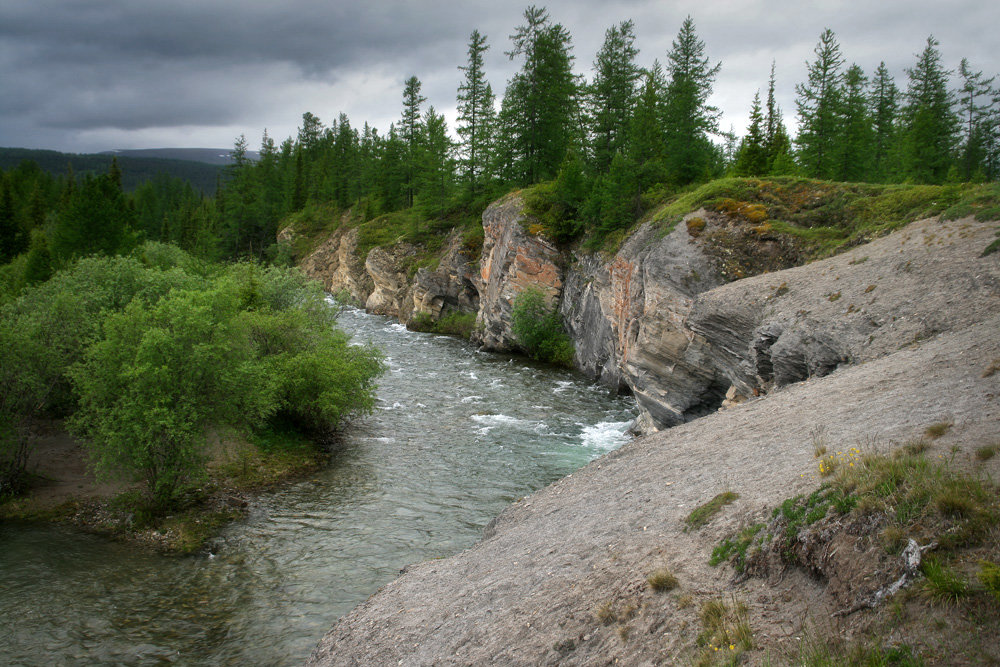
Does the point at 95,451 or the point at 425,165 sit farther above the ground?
the point at 425,165

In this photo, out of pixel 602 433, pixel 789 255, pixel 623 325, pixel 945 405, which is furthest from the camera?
pixel 623 325

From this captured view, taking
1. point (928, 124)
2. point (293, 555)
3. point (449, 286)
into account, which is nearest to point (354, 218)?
point (449, 286)

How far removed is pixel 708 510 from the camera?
32.4 ft

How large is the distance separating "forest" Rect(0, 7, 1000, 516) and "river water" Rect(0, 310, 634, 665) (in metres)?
2.96

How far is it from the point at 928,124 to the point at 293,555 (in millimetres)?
48668

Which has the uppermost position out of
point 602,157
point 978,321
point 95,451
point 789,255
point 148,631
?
point 602,157

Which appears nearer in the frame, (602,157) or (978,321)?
(978,321)

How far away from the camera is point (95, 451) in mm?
18891

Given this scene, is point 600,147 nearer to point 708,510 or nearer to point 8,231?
point 708,510

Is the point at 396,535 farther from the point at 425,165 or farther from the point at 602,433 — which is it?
the point at 425,165

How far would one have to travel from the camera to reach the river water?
44.3ft

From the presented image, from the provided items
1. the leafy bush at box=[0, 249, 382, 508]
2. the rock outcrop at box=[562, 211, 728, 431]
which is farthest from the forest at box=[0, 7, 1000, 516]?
the rock outcrop at box=[562, 211, 728, 431]

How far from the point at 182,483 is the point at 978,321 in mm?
23757

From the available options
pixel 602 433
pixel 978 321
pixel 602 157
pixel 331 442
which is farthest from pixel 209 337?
pixel 602 157
